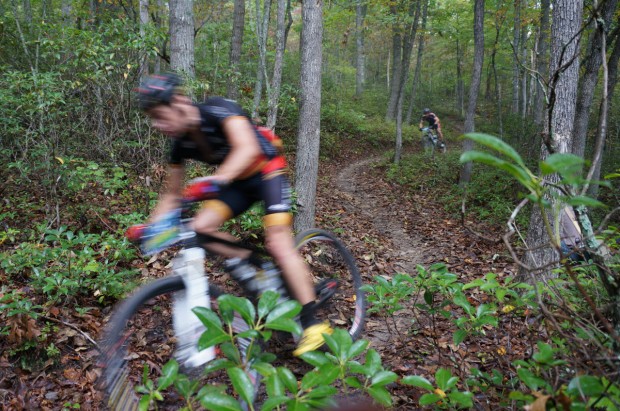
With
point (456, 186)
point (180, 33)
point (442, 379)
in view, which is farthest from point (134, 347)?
point (456, 186)

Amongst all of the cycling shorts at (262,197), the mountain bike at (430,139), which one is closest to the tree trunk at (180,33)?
the cycling shorts at (262,197)

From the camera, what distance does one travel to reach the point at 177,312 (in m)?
2.49

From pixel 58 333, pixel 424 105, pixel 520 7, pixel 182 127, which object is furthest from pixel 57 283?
pixel 424 105

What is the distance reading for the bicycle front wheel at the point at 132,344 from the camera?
2.20 m

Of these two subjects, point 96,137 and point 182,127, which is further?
point 96,137

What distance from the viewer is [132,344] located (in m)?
3.17

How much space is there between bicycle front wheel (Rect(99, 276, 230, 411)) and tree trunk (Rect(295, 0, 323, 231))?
314 centimetres

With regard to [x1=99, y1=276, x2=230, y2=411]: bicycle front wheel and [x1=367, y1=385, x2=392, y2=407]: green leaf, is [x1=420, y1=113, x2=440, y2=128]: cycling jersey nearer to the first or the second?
[x1=99, y1=276, x2=230, y2=411]: bicycle front wheel

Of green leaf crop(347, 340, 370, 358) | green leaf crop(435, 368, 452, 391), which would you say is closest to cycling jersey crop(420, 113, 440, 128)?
green leaf crop(435, 368, 452, 391)

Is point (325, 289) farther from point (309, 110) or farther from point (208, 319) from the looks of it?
point (309, 110)

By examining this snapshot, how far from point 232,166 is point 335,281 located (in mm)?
1638

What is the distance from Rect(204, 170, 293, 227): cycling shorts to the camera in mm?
2740

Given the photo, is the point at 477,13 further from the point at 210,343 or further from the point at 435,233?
the point at 210,343

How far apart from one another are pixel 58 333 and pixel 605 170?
43.0 ft
